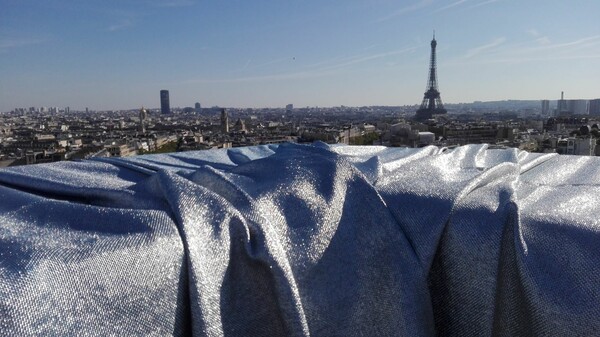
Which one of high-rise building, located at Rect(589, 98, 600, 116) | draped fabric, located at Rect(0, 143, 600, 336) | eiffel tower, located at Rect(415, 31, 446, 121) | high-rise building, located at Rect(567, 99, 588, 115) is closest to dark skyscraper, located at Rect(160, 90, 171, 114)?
eiffel tower, located at Rect(415, 31, 446, 121)

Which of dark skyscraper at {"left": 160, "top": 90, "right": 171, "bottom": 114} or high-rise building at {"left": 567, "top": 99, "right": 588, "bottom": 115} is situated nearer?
high-rise building at {"left": 567, "top": 99, "right": 588, "bottom": 115}

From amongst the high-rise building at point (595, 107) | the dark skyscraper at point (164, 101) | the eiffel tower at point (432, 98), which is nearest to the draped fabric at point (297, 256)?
the eiffel tower at point (432, 98)

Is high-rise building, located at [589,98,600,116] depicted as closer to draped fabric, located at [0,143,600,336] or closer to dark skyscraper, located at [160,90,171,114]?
draped fabric, located at [0,143,600,336]

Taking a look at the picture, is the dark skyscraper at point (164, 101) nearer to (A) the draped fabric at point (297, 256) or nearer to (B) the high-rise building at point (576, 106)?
(B) the high-rise building at point (576, 106)

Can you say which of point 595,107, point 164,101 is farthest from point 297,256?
point 164,101

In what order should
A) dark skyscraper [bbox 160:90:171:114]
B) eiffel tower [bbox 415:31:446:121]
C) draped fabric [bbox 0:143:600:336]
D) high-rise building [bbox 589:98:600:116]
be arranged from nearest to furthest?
draped fabric [bbox 0:143:600:336], eiffel tower [bbox 415:31:446:121], high-rise building [bbox 589:98:600:116], dark skyscraper [bbox 160:90:171:114]

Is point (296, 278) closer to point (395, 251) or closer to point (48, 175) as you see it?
point (395, 251)

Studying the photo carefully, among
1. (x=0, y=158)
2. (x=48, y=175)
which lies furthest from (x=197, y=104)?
(x=48, y=175)

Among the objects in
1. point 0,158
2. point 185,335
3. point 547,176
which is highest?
point 547,176

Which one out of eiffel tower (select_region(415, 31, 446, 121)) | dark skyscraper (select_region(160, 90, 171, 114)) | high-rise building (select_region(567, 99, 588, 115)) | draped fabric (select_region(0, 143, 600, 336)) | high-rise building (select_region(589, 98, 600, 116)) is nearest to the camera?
draped fabric (select_region(0, 143, 600, 336))
